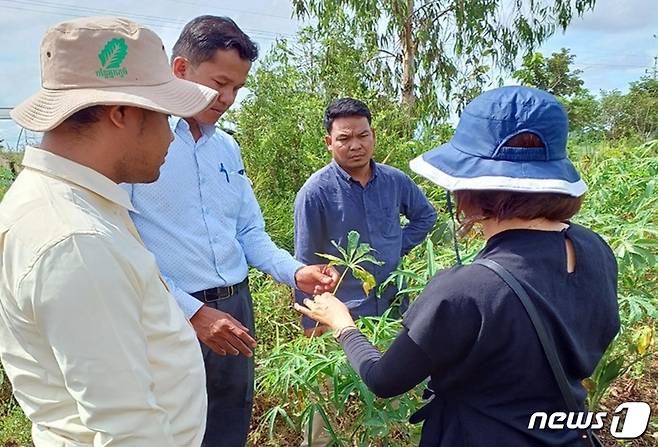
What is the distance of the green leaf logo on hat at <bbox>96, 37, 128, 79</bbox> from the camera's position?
0.98m

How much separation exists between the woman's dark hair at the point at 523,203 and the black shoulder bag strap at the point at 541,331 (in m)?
0.10

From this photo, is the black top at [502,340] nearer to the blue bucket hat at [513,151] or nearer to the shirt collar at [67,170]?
the blue bucket hat at [513,151]

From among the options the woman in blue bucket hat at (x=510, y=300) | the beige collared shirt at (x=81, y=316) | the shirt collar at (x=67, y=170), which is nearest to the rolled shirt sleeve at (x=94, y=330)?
the beige collared shirt at (x=81, y=316)

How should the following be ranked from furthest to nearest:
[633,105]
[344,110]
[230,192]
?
1. [633,105]
2. [344,110]
3. [230,192]

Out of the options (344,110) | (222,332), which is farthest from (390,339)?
(344,110)

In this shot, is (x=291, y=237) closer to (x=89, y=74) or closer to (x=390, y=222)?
(x=390, y=222)

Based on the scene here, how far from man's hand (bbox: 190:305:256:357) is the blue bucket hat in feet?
2.23

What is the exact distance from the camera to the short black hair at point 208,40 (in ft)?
5.64

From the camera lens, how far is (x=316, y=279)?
181 cm

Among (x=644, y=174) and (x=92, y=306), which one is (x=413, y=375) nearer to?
(x=92, y=306)

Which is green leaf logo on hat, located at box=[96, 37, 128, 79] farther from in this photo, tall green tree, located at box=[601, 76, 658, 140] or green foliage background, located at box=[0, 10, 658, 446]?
tall green tree, located at box=[601, 76, 658, 140]

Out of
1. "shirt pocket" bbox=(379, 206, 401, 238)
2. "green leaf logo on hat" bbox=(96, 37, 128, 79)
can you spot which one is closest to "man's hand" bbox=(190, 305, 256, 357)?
"green leaf logo on hat" bbox=(96, 37, 128, 79)

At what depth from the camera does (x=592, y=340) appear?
3.77 ft

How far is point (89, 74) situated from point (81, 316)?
0.39 metres
